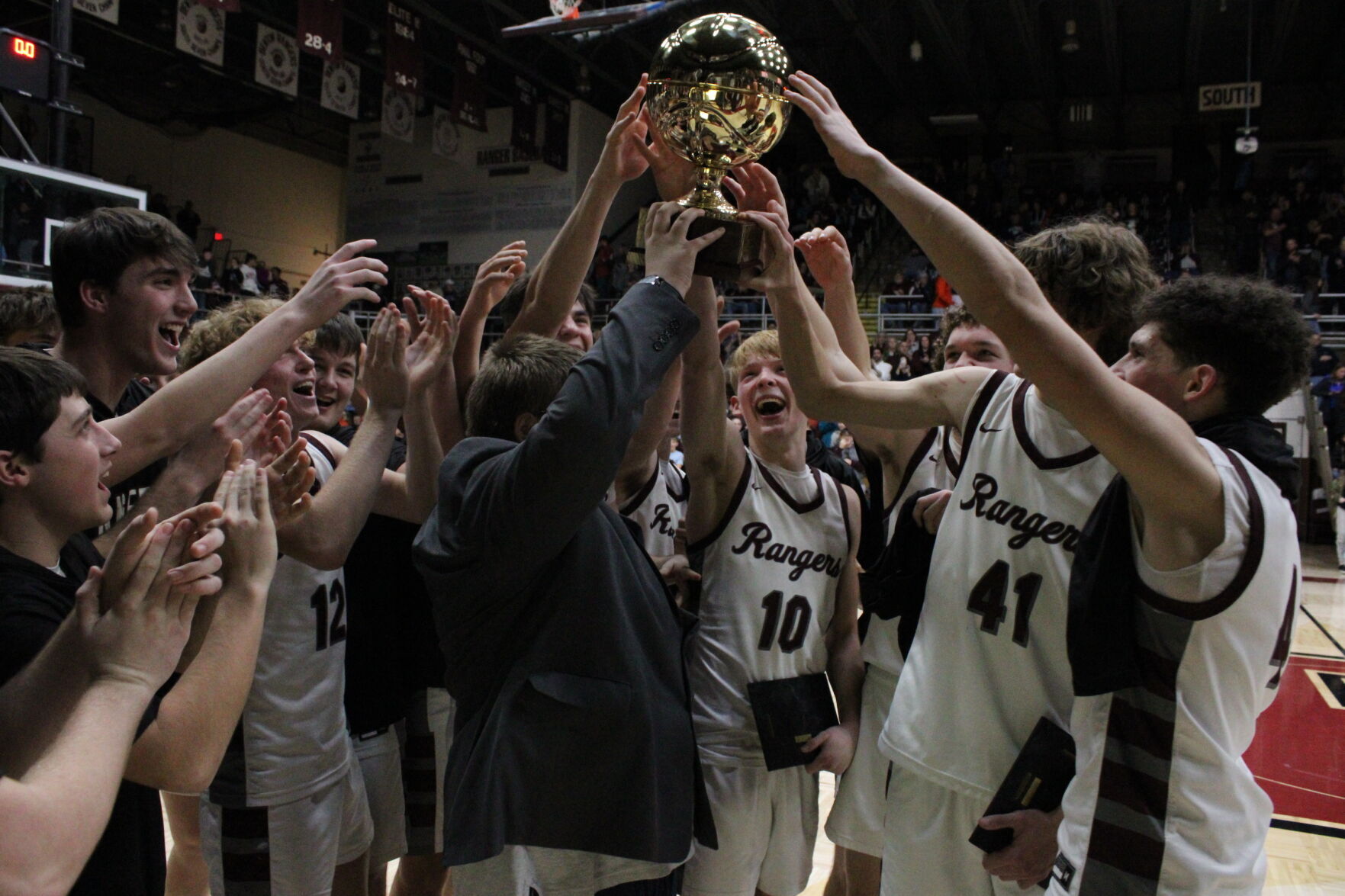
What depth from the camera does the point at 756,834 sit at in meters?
2.44

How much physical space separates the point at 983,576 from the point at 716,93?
3.74 ft

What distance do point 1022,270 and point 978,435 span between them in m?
0.56

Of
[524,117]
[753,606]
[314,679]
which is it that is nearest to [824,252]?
[753,606]

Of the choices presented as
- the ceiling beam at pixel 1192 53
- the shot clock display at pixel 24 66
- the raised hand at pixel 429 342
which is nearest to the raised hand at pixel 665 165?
the raised hand at pixel 429 342

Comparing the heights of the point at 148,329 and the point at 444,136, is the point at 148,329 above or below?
below

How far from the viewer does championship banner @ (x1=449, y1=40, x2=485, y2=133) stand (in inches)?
629

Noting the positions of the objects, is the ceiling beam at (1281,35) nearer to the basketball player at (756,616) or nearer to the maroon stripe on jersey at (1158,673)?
the basketball player at (756,616)

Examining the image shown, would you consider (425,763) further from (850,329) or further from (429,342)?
(850,329)

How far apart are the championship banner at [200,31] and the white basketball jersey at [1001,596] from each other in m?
13.2

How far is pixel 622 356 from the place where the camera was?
1.67 metres

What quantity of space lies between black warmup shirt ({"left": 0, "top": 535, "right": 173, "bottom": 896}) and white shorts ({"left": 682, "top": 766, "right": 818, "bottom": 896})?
1210mm

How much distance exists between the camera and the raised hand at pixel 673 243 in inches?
73.6

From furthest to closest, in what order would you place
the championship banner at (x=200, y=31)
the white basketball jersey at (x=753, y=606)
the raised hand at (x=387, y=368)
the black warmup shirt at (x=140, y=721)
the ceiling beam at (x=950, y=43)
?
the ceiling beam at (x=950, y=43), the championship banner at (x=200, y=31), the white basketball jersey at (x=753, y=606), the raised hand at (x=387, y=368), the black warmup shirt at (x=140, y=721)

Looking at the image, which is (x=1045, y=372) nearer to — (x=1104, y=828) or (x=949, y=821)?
(x=1104, y=828)
